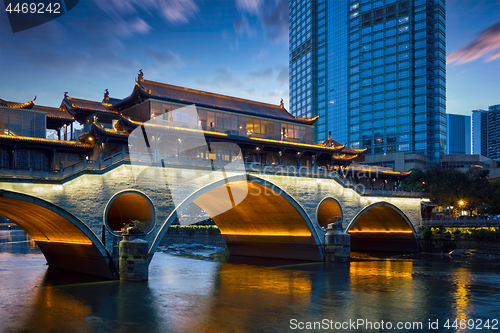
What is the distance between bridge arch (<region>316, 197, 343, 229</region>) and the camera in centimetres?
4862

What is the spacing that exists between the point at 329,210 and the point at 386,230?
15978 millimetres

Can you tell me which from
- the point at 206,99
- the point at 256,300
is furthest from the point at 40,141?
the point at 256,300

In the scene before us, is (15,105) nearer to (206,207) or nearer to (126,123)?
(126,123)

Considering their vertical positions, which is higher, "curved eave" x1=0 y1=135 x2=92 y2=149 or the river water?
"curved eave" x1=0 y1=135 x2=92 y2=149

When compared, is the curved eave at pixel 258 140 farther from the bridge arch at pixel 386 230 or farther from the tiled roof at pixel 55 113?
the bridge arch at pixel 386 230

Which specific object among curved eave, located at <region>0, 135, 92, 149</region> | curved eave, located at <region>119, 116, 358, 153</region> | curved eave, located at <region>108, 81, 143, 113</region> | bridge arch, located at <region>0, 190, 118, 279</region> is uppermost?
curved eave, located at <region>108, 81, 143, 113</region>

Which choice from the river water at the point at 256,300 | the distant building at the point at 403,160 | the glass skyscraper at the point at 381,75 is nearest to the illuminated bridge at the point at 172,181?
the river water at the point at 256,300

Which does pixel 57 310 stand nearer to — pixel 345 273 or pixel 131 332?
pixel 131 332

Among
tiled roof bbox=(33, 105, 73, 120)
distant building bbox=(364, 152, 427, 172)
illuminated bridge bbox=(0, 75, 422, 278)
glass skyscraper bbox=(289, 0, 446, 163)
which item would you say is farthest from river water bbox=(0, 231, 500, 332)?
glass skyscraper bbox=(289, 0, 446, 163)

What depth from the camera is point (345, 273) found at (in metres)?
37.7

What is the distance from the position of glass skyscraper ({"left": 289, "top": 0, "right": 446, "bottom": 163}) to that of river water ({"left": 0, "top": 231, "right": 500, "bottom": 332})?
289ft

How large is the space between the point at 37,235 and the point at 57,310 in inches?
688

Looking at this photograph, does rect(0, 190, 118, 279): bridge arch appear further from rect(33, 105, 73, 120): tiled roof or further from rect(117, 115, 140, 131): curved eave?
rect(33, 105, 73, 120): tiled roof

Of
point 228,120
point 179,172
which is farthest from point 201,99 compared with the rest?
point 179,172
